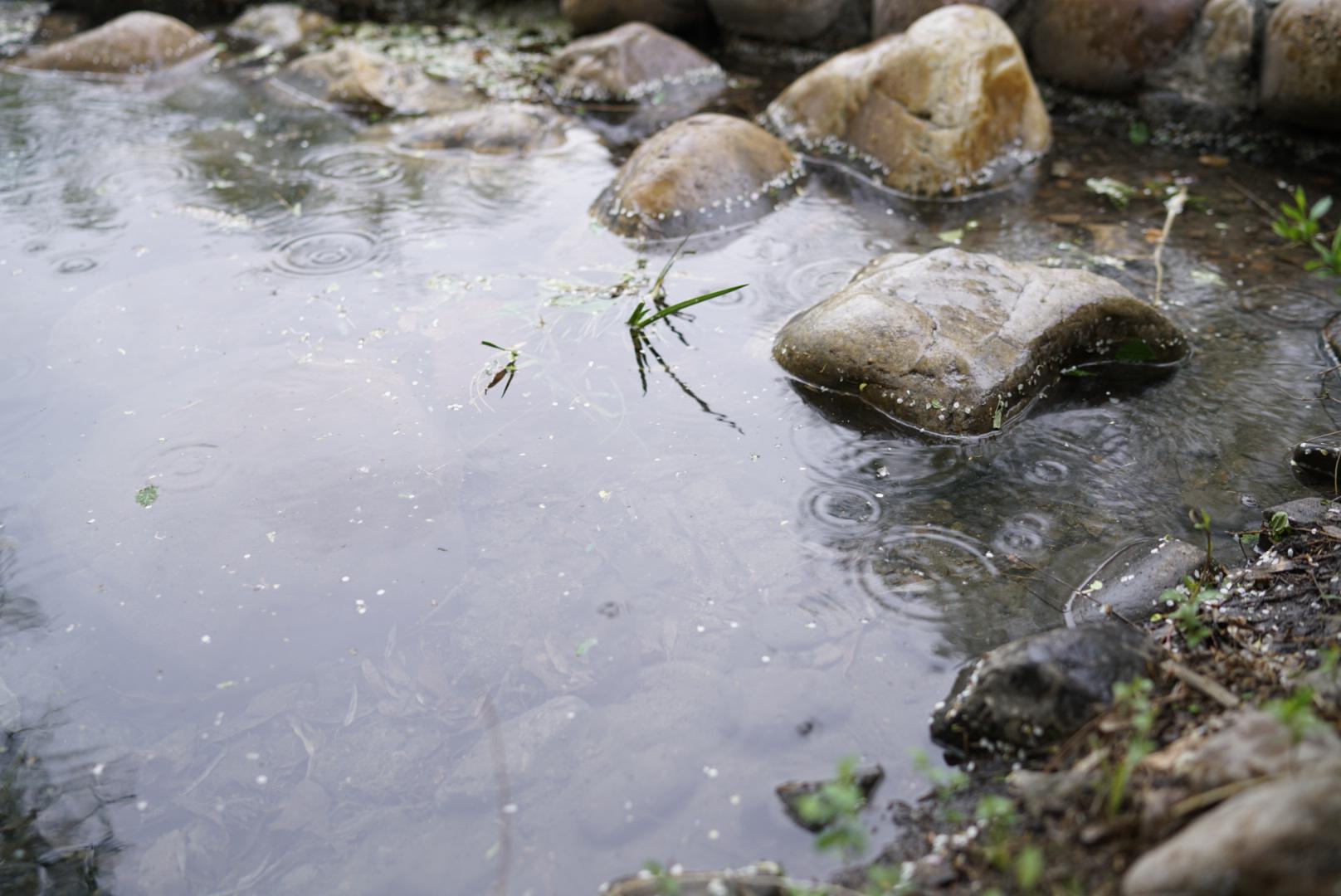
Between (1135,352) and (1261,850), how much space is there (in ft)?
10.3

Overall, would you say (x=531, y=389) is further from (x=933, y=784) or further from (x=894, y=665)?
(x=933, y=784)

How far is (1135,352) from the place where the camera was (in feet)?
14.7

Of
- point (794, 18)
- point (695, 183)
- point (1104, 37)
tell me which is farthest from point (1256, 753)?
point (794, 18)

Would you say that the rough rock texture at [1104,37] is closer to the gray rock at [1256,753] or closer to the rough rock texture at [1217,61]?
the rough rock texture at [1217,61]

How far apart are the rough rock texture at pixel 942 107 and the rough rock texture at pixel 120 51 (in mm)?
6086

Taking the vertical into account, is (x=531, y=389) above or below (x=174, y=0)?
below

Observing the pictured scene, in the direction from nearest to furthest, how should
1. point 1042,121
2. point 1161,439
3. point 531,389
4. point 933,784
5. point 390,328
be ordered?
point 933,784 < point 1161,439 < point 531,389 < point 390,328 < point 1042,121

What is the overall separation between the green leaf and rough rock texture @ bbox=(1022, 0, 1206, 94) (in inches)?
131

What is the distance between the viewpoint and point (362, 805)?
2.78 m

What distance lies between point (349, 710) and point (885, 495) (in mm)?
2119

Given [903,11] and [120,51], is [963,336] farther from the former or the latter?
[120,51]

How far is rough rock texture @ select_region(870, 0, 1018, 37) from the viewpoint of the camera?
7.07 meters

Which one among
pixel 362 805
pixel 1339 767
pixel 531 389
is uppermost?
pixel 1339 767

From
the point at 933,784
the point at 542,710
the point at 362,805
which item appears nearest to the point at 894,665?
the point at 933,784
